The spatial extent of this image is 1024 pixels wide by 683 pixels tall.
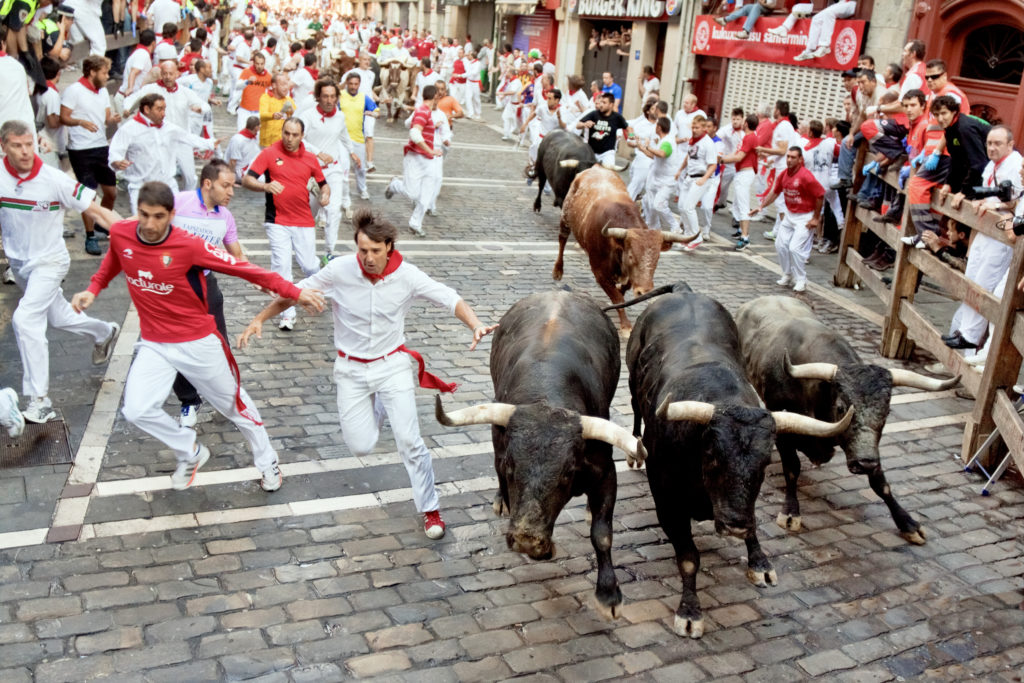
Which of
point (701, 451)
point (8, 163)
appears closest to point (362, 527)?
point (701, 451)

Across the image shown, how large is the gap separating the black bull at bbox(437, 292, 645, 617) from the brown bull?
3872mm

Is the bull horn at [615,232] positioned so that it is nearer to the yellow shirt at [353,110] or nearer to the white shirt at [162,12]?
the yellow shirt at [353,110]

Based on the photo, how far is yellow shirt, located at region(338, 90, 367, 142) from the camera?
14.5 meters

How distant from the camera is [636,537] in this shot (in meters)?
6.16

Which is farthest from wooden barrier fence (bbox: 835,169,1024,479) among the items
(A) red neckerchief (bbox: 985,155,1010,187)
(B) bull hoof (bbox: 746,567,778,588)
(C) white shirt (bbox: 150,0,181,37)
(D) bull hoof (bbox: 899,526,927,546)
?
(C) white shirt (bbox: 150,0,181,37)

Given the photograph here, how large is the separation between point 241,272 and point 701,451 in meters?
3.20

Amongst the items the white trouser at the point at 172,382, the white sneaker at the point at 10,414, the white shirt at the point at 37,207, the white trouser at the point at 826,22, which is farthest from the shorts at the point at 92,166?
the white trouser at the point at 826,22

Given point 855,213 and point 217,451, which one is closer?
point 217,451

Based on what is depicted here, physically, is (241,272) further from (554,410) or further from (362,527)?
(554,410)

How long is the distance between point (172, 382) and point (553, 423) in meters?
2.77

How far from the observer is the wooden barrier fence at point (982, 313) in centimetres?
717

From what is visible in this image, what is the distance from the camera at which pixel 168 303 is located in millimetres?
5840

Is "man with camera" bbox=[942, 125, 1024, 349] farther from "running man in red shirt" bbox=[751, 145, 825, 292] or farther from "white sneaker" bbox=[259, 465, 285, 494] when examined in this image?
"white sneaker" bbox=[259, 465, 285, 494]

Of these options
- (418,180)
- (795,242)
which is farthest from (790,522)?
(418,180)
